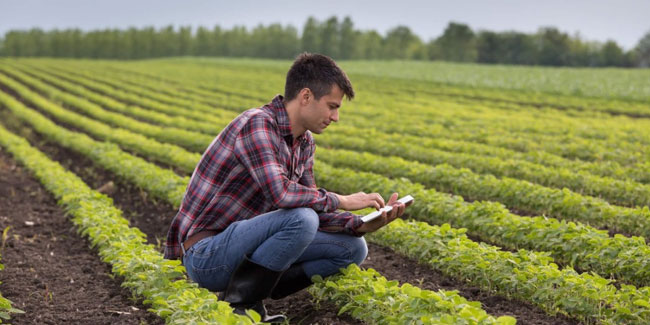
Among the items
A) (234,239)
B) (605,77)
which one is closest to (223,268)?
(234,239)

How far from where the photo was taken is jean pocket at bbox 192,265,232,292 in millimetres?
4469

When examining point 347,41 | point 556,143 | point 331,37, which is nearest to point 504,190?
point 556,143

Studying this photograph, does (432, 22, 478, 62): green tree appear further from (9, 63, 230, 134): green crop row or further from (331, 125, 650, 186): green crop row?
(331, 125, 650, 186): green crop row

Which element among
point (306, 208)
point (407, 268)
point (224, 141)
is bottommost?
point (407, 268)

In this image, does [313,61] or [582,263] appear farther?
[582,263]

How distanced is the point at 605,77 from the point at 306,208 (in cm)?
3949

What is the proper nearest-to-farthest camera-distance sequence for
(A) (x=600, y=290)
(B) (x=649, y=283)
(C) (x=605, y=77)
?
(A) (x=600, y=290) < (B) (x=649, y=283) < (C) (x=605, y=77)

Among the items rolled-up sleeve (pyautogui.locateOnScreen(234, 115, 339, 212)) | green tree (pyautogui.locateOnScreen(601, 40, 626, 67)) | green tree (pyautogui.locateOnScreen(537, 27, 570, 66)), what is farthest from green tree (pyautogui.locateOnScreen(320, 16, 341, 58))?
rolled-up sleeve (pyautogui.locateOnScreen(234, 115, 339, 212))

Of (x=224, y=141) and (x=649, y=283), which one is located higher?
(x=224, y=141)

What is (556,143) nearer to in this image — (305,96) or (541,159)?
(541,159)

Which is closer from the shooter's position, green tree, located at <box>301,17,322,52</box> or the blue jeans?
the blue jeans

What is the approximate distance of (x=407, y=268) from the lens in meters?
6.18

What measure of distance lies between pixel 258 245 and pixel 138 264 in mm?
1337

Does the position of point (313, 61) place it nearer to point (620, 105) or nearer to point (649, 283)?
point (649, 283)
